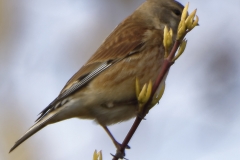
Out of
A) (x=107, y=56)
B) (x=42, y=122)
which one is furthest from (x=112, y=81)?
(x=42, y=122)

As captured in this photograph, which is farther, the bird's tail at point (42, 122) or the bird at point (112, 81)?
the bird at point (112, 81)

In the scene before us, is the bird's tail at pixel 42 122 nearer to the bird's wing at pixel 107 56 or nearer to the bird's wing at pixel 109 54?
the bird's wing at pixel 107 56

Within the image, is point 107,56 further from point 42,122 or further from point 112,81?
point 42,122

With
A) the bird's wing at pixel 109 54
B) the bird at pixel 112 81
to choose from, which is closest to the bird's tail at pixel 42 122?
the bird at pixel 112 81

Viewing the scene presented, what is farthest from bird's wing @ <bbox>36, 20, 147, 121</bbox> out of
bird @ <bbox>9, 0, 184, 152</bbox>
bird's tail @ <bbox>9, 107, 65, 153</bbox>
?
bird's tail @ <bbox>9, 107, 65, 153</bbox>

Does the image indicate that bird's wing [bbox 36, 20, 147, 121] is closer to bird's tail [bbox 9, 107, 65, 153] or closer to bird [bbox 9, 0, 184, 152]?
bird [bbox 9, 0, 184, 152]

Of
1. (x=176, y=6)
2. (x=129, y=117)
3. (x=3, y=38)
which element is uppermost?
(x=3, y=38)

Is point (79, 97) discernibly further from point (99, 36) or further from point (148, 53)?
point (99, 36)

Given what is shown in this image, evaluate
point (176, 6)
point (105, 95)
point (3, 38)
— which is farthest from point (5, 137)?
point (176, 6)
